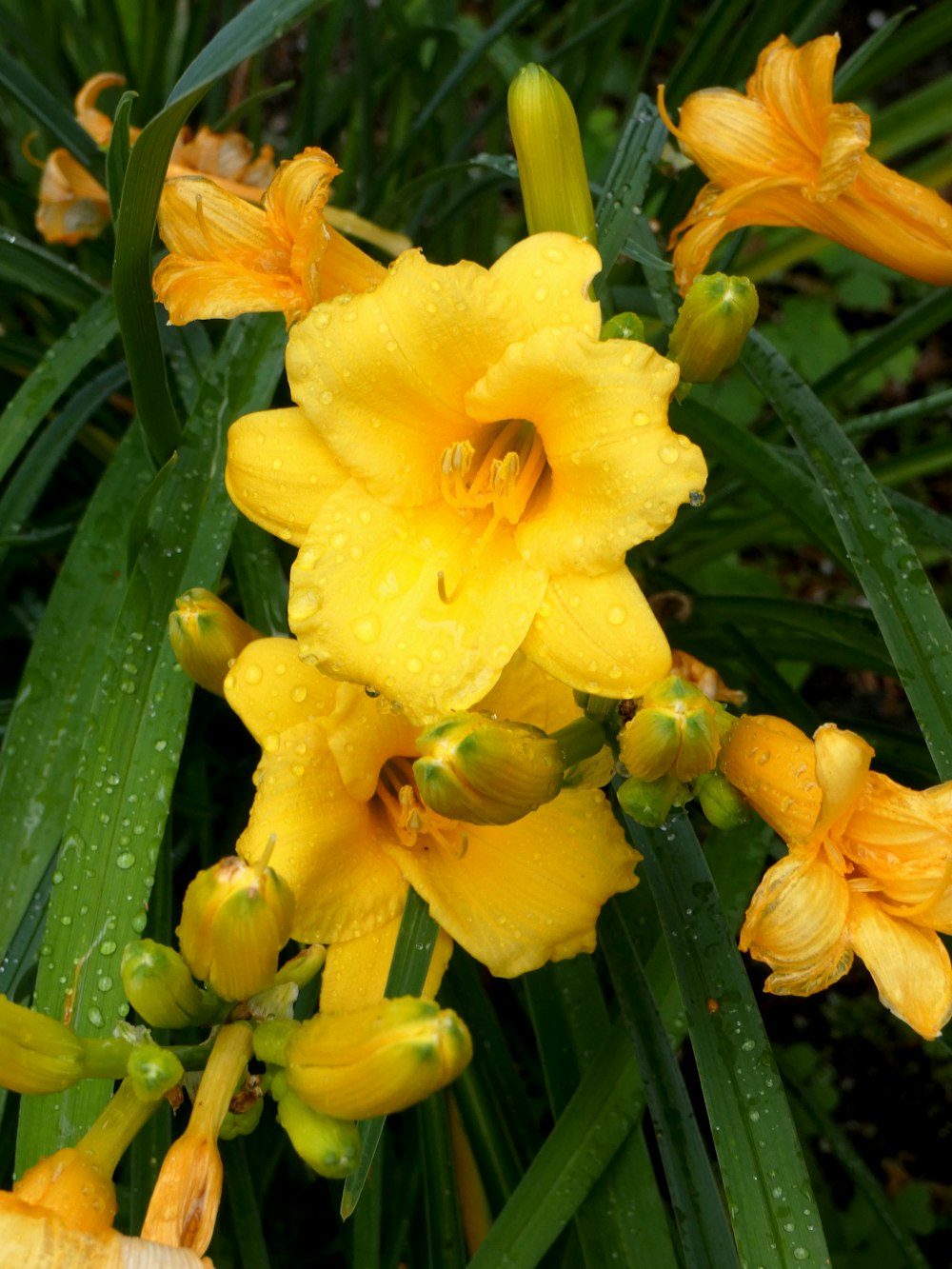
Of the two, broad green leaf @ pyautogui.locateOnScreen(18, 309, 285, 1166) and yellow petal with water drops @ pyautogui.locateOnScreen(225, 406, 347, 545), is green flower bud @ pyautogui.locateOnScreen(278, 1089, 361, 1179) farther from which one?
yellow petal with water drops @ pyautogui.locateOnScreen(225, 406, 347, 545)

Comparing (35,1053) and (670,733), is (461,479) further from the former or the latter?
(35,1053)

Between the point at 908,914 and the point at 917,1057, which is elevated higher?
the point at 908,914

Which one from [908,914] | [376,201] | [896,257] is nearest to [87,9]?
[376,201]

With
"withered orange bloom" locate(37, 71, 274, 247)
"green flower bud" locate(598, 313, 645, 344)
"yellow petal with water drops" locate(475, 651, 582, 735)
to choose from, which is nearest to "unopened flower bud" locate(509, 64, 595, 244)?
"green flower bud" locate(598, 313, 645, 344)

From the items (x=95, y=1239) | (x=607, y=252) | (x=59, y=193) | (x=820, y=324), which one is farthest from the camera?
(x=820, y=324)

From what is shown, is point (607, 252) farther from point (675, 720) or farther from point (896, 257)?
point (675, 720)

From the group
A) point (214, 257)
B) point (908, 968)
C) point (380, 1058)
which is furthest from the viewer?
point (214, 257)

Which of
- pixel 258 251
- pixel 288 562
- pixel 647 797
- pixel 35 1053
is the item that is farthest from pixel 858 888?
pixel 288 562
